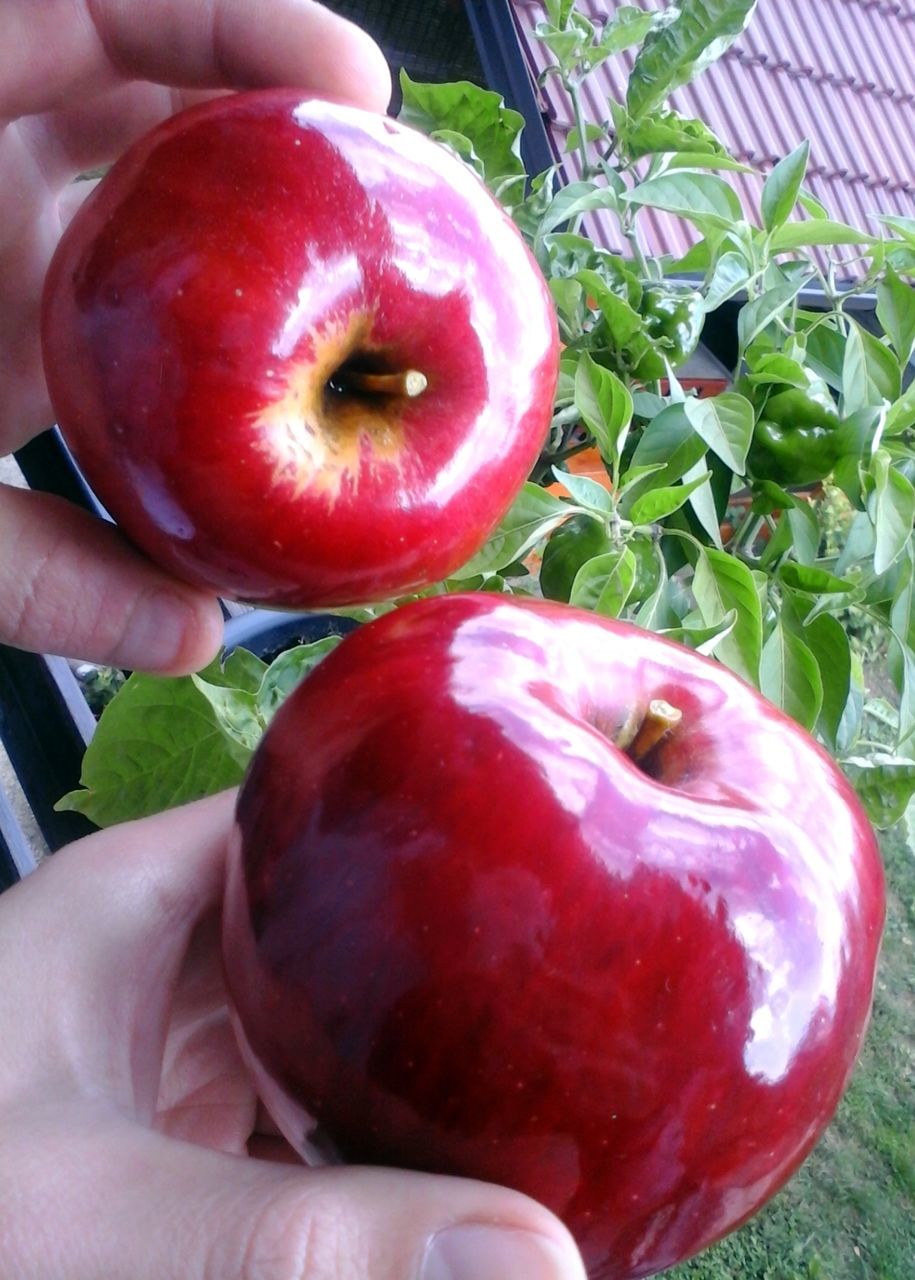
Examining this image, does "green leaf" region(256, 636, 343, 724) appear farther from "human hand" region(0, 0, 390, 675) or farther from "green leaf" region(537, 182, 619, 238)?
"green leaf" region(537, 182, 619, 238)

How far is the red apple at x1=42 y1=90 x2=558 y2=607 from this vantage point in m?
0.47

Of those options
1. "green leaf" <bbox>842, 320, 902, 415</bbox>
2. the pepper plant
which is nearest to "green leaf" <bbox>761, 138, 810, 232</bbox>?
the pepper plant

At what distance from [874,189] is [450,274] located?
226cm

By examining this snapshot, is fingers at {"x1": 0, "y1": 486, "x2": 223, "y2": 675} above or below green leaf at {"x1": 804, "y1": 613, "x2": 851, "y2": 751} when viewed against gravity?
above

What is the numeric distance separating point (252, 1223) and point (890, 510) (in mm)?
625

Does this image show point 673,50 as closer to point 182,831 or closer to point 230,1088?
point 182,831

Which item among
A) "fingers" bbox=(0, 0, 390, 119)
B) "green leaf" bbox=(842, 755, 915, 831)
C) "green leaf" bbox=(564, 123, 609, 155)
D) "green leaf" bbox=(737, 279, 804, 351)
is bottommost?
"green leaf" bbox=(842, 755, 915, 831)

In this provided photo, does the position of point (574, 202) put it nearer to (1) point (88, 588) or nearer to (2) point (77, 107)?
(2) point (77, 107)

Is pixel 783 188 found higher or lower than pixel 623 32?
lower

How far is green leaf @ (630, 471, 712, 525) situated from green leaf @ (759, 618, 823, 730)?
148 mm

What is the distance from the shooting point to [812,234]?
0.86 m

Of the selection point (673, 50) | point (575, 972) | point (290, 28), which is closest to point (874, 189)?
point (673, 50)

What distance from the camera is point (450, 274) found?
50cm

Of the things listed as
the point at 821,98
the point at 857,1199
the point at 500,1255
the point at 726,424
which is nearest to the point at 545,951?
the point at 500,1255
